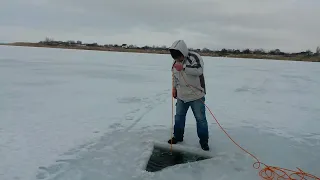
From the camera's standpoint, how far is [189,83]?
408 cm

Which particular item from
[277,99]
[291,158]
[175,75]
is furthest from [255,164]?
[277,99]

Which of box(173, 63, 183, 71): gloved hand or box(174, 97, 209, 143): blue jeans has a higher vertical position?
box(173, 63, 183, 71): gloved hand

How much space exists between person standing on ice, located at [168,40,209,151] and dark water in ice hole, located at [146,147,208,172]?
239 mm

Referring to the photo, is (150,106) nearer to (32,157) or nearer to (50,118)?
(50,118)

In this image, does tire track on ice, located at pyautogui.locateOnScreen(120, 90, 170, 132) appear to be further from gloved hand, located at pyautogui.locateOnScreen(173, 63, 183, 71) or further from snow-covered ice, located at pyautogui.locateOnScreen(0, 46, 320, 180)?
gloved hand, located at pyautogui.locateOnScreen(173, 63, 183, 71)

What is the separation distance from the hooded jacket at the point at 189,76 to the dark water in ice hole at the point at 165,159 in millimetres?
746

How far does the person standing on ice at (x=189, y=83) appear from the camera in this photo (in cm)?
392

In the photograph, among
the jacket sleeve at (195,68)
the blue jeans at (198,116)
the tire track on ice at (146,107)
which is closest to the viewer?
the jacket sleeve at (195,68)

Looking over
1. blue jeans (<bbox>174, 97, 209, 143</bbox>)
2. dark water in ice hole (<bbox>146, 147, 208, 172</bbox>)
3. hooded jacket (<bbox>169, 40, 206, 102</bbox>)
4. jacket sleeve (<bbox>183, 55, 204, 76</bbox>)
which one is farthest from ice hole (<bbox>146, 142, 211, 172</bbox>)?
jacket sleeve (<bbox>183, 55, 204, 76</bbox>)

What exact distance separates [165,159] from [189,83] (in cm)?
104

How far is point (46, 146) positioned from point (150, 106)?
335 centimetres

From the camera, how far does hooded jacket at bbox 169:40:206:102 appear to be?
392cm

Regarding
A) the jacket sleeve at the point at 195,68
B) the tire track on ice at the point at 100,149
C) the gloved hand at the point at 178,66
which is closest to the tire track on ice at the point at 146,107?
the tire track on ice at the point at 100,149

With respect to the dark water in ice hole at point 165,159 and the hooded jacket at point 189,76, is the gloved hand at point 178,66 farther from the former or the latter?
the dark water in ice hole at point 165,159
